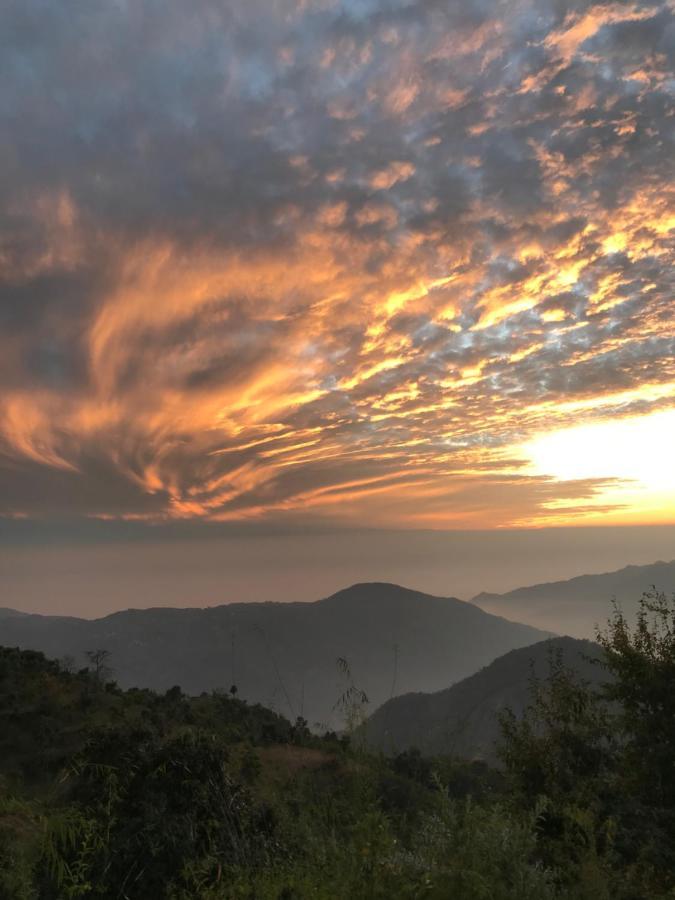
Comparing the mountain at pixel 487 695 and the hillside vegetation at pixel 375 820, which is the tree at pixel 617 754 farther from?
the mountain at pixel 487 695

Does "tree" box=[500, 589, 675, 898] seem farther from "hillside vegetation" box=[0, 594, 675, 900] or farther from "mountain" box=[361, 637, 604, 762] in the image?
"mountain" box=[361, 637, 604, 762]

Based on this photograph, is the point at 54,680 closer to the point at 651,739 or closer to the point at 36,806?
the point at 36,806

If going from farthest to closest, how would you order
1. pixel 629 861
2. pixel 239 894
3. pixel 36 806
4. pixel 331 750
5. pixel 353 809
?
pixel 331 750 → pixel 36 806 → pixel 629 861 → pixel 353 809 → pixel 239 894

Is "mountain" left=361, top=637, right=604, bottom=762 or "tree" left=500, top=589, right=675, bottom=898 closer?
"tree" left=500, top=589, right=675, bottom=898

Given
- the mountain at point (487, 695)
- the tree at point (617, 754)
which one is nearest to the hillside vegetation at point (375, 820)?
the tree at point (617, 754)


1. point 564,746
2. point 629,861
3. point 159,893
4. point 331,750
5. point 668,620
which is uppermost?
point 668,620

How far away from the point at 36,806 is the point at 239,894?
43.5 ft

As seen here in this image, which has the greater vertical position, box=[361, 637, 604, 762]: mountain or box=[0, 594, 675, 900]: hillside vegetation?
box=[0, 594, 675, 900]: hillside vegetation

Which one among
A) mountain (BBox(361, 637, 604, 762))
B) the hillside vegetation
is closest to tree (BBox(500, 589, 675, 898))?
the hillside vegetation

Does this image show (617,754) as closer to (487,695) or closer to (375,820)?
(375,820)

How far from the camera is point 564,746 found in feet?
66.9

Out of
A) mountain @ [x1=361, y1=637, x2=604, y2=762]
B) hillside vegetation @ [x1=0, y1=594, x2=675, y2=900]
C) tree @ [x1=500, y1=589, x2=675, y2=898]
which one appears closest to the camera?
hillside vegetation @ [x1=0, y1=594, x2=675, y2=900]

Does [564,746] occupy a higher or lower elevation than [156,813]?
lower

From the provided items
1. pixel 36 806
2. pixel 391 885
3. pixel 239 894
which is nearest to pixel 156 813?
pixel 239 894
